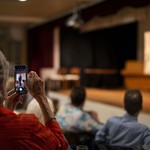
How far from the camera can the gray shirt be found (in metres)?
2.04

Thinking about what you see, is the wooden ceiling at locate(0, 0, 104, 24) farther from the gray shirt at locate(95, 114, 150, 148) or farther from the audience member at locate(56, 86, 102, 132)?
the gray shirt at locate(95, 114, 150, 148)

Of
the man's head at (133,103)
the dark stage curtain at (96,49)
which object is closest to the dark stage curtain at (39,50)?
the dark stage curtain at (96,49)

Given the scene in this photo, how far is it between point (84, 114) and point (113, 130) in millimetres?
657

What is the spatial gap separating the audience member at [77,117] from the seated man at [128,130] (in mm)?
498

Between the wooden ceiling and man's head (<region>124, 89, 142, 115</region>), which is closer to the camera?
man's head (<region>124, 89, 142, 115</region>)

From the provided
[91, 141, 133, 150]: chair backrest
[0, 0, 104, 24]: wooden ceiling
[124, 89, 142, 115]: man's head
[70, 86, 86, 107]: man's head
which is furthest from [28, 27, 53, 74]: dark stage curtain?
[91, 141, 133, 150]: chair backrest

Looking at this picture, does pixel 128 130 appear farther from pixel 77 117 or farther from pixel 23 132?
pixel 23 132

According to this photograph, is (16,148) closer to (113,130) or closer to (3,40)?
(113,130)

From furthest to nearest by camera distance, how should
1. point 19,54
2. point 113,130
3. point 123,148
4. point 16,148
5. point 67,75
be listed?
point 19,54 < point 67,75 < point 113,130 < point 123,148 < point 16,148

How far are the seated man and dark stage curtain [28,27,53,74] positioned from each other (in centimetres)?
785

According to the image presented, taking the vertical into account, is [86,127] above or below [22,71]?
below

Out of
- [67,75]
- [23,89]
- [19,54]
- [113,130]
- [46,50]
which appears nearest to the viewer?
[23,89]

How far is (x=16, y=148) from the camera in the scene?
3.73 feet

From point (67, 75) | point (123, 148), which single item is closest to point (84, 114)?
point (123, 148)
